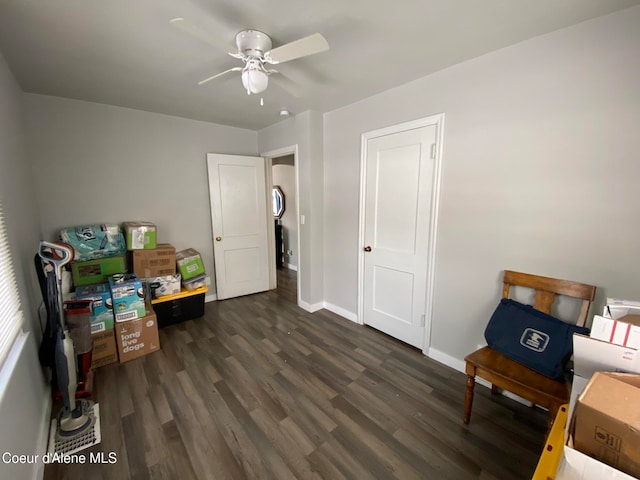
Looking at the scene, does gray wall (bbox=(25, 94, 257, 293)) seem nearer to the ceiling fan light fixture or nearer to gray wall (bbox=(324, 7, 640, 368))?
the ceiling fan light fixture

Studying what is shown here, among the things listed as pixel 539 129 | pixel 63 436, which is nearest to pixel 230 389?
pixel 63 436

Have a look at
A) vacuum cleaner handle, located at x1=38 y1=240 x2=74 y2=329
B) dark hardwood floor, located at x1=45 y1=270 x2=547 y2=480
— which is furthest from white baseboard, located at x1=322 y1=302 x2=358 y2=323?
vacuum cleaner handle, located at x1=38 y1=240 x2=74 y2=329

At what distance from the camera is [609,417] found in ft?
2.29

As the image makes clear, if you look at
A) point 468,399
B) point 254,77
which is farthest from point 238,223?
point 468,399

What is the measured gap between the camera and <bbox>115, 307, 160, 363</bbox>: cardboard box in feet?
7.67

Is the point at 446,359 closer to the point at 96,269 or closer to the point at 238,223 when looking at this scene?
the point at 238,223

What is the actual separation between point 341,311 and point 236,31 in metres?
2.81

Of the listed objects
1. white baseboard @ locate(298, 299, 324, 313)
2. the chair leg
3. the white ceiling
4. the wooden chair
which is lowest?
white baseboard @ locate(298, 299, 324, 313)

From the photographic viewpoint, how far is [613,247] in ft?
4.86

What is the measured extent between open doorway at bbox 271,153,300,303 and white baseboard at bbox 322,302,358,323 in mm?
1816

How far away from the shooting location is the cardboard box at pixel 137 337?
7.67ft

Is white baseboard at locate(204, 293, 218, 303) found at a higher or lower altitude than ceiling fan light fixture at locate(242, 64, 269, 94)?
lower

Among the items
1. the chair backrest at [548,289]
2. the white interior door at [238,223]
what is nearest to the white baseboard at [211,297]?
the white interior door at [238,223]

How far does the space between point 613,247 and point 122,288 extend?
353 cm
